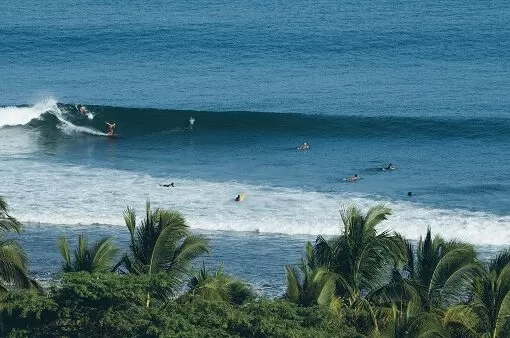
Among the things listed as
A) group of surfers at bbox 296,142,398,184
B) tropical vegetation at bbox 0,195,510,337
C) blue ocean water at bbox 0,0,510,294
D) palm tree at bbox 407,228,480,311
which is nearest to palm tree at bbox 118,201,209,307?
tropical vegetation at bbox 0,195,510,337

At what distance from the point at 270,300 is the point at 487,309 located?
3989 millimetres

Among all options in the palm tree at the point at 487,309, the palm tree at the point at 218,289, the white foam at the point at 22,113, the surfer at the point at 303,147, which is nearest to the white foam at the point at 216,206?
the surfer at the point at 303,147

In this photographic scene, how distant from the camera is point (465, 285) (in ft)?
77.7

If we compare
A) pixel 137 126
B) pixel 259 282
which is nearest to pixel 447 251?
pixel 259 282

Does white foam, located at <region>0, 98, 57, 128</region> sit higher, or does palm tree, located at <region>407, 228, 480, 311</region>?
white foam, located at <region>0, 98, 57, 128</region>

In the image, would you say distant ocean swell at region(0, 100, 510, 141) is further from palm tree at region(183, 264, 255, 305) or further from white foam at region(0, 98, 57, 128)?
palm tree at region(183, 264, 255, 305)

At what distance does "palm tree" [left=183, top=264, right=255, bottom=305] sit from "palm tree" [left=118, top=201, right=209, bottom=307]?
47 centimetres

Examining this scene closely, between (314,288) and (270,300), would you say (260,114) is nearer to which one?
(270,300)

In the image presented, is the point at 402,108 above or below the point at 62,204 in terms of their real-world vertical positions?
above

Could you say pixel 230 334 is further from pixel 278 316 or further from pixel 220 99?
pixel 220 99

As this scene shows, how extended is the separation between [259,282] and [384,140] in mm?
→ 21499

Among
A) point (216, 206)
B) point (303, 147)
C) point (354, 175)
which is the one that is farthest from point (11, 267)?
point (303, 147)

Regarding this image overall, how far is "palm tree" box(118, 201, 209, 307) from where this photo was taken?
80.3 ft

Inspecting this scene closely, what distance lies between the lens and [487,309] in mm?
22203
